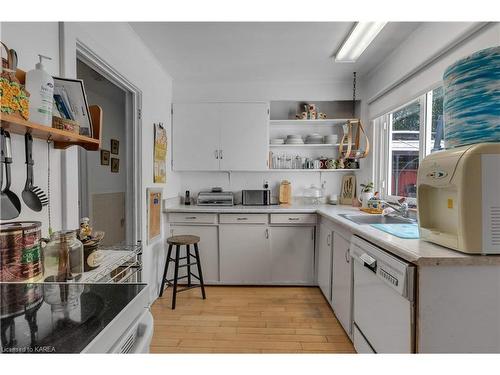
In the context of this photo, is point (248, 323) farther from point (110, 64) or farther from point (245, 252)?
point (110, 64)

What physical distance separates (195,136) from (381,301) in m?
2.62

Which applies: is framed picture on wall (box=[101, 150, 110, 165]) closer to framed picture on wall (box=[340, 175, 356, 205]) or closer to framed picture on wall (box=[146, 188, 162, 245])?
framed picture on wall (box=[146, 188, 162, 245])

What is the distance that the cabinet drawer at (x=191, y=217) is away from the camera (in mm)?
2941

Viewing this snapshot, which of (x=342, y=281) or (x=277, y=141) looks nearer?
(x=342, y=281)

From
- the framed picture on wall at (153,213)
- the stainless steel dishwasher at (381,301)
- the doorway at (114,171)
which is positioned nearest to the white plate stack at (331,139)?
the stainless steel dishwasher at (381,301)

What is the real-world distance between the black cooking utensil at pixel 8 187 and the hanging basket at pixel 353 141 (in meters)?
2.84

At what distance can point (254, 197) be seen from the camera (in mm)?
3293

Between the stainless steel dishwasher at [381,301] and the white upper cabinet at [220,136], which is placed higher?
the white upper cabinet at [220,136]

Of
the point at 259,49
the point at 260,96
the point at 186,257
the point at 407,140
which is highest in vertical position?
the point at 259,49

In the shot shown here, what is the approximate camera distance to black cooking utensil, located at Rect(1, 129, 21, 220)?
96cm

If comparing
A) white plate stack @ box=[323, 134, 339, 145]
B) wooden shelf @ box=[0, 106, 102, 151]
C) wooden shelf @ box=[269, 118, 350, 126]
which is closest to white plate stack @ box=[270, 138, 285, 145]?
wooden shelf @ box=[269, 118, 350, 126]

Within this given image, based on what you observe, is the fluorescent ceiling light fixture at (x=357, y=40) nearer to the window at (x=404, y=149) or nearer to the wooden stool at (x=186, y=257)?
the window at (x=404, y=149)

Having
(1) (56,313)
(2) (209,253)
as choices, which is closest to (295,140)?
(2) (209,253)

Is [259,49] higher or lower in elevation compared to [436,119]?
higher
